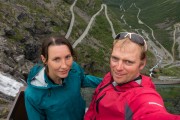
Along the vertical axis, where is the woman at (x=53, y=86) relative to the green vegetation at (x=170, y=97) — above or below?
above

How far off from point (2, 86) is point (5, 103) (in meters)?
2.54

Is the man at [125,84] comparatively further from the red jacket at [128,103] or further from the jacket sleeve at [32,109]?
the jacket sleeve at [32,109]

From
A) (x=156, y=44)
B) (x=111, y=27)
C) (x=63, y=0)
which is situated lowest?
(x=156, y=44)

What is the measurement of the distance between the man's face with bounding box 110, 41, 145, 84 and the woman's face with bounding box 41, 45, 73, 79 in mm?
1118

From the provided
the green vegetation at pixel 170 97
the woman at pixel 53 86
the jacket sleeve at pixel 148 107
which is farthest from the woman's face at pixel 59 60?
the green vegetation at pixel 170 97

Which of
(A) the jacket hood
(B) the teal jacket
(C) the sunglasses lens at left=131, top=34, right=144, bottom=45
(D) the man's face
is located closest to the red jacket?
(D) the man's face

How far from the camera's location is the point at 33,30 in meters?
73.5

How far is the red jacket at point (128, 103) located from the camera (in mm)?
4208

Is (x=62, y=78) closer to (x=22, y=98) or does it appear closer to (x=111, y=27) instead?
(x=22, y=98)

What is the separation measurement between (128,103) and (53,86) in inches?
A: 73.7

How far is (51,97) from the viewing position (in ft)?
20.3

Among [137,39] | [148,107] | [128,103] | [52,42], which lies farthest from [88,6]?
[148,107]

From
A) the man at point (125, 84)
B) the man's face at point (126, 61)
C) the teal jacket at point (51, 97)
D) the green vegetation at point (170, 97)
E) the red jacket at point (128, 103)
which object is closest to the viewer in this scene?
the red jacket at point (128, 103)

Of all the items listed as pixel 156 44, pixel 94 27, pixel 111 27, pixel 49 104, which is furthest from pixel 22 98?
pixel 156 44
